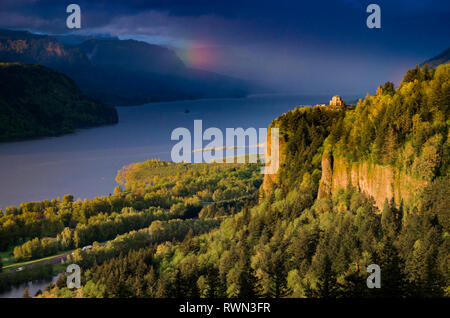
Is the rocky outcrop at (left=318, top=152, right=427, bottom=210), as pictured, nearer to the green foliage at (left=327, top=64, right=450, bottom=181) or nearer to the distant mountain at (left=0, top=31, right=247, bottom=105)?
the green foliage at (left=327, top=64, right=450, bottom=181)

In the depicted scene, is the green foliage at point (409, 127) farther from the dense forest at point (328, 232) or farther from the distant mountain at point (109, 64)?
the distant mountain at point (109, 64)

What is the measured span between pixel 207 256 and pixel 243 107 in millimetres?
96440

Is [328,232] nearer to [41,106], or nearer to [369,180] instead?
[369,180]

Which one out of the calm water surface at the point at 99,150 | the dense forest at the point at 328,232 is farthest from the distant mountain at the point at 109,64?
the dense forest at the point at 328,232

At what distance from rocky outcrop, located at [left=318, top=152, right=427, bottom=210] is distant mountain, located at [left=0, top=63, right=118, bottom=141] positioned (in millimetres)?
80041

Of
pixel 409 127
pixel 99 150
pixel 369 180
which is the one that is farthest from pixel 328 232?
pixel 99 150

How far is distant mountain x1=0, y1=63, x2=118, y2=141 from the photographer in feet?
318

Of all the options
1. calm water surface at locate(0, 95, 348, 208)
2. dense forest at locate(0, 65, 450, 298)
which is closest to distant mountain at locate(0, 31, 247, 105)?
calm water surface at locate(0, 95, 348, 208)

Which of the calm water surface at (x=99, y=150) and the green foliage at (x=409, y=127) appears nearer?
the green foliage at (x=409, y=127)

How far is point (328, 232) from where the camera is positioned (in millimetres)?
19297

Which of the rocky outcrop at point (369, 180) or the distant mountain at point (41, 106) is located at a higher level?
the distant mountain at point (41, 106)

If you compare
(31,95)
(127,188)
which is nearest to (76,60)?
(31,95)

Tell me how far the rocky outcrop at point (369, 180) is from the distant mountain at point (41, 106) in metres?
80.0

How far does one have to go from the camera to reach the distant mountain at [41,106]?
96.9m
